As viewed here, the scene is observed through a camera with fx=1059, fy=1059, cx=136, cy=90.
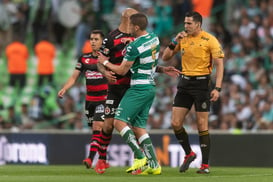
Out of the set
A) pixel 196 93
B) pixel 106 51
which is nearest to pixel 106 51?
pixel 106 51

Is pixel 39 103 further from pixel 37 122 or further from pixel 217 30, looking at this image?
pixel 217 30

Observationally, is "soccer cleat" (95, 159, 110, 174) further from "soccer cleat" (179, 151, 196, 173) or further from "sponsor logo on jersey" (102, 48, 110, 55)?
"sponsor logo on jersey" (102, 48, 110, 55)

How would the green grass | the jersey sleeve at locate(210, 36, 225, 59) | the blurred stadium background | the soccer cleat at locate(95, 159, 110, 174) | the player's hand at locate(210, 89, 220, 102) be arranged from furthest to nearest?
the blurred stadium background < the soccer cleat at locate(95, 159, 110, 174) < the jersey sleeve at locate(210, 36, 225, 59) < the player's hand at locate(210, 89, 220, 102) < the green grass

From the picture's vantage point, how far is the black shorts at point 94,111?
18719 mm

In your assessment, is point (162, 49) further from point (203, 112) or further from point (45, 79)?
point (203, 112)

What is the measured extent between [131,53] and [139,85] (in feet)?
1.91

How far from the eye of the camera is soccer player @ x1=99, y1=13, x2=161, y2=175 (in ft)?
53.1

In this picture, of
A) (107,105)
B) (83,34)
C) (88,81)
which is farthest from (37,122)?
(107,105)

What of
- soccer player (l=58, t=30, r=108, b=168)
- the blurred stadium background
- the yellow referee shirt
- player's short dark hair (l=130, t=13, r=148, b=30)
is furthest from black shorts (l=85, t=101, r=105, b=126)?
the blurred stadium background

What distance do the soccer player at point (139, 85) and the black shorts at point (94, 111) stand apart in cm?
216

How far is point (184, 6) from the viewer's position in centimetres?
2892

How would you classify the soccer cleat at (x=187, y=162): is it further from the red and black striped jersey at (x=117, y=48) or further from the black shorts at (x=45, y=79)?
the black shorts at (x=45, y=79)

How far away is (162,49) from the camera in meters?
28.0

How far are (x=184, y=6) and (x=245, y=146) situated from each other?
7.31 m
